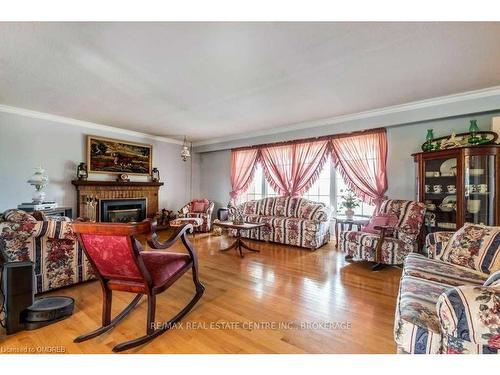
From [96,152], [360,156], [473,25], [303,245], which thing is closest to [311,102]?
[360,156]

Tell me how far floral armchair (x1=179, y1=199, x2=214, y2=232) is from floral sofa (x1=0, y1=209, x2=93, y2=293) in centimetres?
304

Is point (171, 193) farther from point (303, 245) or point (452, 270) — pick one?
point (452, 270)

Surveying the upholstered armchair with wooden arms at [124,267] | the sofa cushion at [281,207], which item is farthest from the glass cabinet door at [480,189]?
the upholstered armchair with wooden arms at [124,267]

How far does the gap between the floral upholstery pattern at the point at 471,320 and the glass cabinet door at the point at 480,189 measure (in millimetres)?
2846

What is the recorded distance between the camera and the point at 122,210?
5.30 m

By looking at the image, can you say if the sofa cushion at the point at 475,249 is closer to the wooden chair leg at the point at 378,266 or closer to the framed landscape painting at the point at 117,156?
the wooden chair leg at the point at 378,266

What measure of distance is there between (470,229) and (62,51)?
4.20 m

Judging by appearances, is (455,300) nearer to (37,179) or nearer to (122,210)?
(37,179)

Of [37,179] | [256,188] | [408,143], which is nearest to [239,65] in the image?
[408,143]

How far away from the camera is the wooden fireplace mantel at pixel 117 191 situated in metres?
4.65

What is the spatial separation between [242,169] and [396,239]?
3.86 meters

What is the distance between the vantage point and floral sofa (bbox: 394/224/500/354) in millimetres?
1004

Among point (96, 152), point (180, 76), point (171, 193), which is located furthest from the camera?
point (171, 193)

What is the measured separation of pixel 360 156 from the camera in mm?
4383
